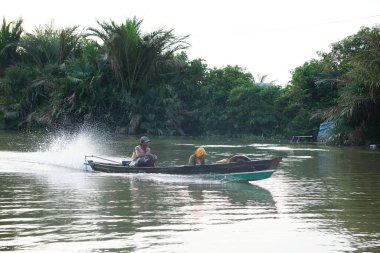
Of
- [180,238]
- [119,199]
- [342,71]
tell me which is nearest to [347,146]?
[342,71]

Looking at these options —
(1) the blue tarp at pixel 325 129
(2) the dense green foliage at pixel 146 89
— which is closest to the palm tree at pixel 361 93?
(1) the blue tarp at pixel 325 129

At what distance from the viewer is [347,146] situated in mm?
34281

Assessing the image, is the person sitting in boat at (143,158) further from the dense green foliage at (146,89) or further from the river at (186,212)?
the dense green foliage at (146,89)

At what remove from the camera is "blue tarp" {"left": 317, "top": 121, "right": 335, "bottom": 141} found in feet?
119

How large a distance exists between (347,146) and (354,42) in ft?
34.7

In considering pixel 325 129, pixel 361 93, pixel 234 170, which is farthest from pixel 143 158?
pixel 325 129

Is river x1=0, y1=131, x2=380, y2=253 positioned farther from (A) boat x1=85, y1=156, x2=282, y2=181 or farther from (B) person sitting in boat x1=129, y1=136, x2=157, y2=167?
(B) person sitting in boat x1=129, y1=136, x2=157, y2=167

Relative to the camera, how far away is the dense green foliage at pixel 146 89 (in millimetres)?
42812

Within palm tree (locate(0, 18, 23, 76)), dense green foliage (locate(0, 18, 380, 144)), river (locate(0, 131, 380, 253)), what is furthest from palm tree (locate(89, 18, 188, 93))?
river (locate(0, 131, 380, 253))

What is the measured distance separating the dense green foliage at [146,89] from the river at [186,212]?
23292 mm

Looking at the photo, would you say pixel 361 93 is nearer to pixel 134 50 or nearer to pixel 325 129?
pixel 325 129

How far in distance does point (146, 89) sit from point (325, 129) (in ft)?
44.9

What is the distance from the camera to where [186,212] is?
1115 cm

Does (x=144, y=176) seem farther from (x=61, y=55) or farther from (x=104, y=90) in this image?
(x=61, y=55)
